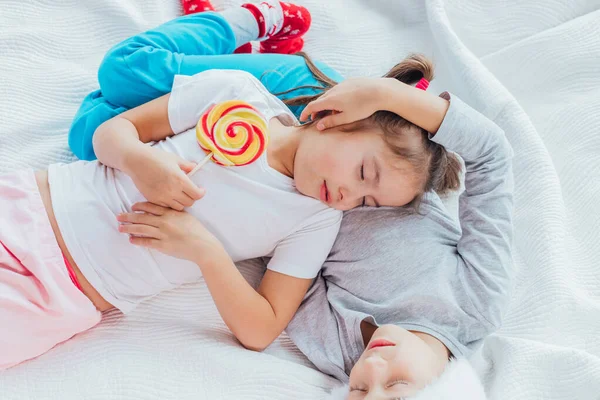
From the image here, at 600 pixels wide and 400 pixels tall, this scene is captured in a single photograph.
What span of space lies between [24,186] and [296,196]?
1.85ft

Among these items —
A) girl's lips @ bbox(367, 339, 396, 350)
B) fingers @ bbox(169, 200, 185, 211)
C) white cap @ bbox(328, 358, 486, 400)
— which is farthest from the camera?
fingers @ bbox(169, 200, 185, 211)

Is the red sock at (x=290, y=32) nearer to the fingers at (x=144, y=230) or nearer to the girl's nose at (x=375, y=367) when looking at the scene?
the fingers at (x=144, y=230)

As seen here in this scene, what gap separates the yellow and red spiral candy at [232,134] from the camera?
1231mm

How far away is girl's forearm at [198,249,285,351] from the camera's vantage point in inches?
46.7

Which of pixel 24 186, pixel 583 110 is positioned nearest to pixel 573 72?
pixel 583 110

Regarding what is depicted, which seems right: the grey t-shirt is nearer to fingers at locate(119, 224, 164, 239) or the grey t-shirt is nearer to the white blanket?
the white blanket

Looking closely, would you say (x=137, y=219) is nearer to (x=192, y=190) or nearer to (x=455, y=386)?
(x=192, y=190)

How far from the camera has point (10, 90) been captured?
148 centimetres

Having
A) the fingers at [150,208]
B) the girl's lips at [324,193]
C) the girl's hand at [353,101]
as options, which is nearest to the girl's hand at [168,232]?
the fingers at [150,208]

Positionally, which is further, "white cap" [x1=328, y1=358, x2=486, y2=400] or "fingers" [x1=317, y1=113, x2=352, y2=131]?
"fingers" [x1=317, y1=113, x2=352, y2=131]

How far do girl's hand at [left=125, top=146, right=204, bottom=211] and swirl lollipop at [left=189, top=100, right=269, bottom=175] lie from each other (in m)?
0.06

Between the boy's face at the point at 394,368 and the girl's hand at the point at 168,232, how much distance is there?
372mm

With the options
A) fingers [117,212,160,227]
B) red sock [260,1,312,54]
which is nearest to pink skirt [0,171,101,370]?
fingers [117,212,160,227]

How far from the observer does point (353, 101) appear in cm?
121
